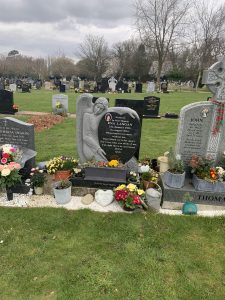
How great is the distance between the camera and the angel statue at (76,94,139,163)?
20.4 ft

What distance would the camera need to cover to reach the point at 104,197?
563 centimetres

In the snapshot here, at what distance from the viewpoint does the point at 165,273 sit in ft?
12.5

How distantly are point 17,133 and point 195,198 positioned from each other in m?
4.47

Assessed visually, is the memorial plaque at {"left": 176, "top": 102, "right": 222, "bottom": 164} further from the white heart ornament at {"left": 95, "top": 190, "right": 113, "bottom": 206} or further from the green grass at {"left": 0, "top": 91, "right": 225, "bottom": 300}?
the white heart ornament at {"left": 95, "top": 190, "right": 113, "bottom": 206}

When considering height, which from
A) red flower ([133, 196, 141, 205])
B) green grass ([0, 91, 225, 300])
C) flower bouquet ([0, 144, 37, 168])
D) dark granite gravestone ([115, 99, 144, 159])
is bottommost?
green grass ([0, 91, 225, 300])

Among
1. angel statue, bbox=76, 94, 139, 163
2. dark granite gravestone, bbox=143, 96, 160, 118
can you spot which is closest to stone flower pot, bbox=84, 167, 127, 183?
angel statue, bbox=76, 94, 139, 163

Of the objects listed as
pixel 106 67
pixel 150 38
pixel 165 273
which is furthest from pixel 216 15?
pixel 165 273

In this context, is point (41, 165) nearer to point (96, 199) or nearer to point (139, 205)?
point (96, 199)

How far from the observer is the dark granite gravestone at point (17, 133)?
20.6 ft

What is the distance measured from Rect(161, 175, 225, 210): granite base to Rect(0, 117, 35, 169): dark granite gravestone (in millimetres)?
3378

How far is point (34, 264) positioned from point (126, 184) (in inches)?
106

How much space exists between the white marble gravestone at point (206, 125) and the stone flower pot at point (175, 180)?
82cm

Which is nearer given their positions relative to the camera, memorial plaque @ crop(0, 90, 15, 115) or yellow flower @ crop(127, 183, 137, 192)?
yellow flower @ crop(127, 183, 137, 192)

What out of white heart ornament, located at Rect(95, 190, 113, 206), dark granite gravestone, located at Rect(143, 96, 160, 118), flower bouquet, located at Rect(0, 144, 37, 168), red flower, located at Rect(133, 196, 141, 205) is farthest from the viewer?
dark granite gravestone, located at Rect(143, 96, 160, 118)
